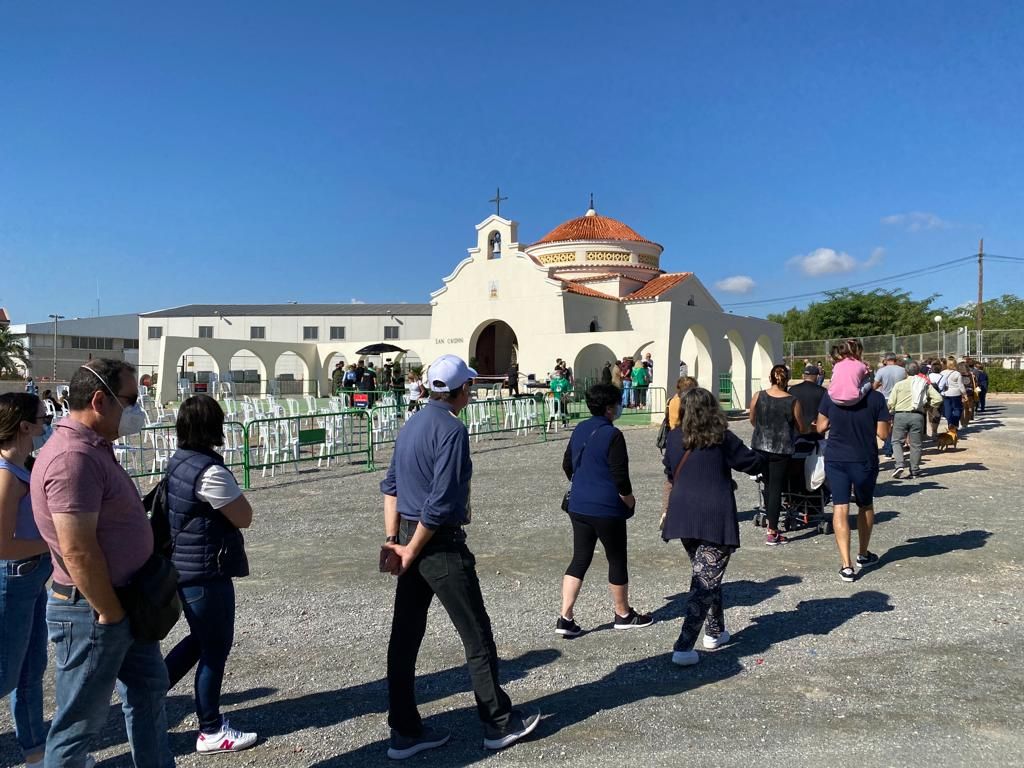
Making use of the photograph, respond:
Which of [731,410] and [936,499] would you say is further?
[731,410]

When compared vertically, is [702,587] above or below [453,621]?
below

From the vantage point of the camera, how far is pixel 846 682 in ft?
13.4

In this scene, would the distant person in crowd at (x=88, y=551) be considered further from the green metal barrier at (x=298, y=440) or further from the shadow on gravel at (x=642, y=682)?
the green metal barrier at (x=298, y=440)

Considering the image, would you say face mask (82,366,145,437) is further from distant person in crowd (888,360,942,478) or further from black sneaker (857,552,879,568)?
distant person in crowd (888,360,942,478)

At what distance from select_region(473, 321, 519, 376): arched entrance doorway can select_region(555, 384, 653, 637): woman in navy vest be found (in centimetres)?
2663

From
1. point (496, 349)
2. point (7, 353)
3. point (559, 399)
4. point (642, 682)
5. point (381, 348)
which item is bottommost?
point (642, 682)

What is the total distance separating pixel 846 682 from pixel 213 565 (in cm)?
333

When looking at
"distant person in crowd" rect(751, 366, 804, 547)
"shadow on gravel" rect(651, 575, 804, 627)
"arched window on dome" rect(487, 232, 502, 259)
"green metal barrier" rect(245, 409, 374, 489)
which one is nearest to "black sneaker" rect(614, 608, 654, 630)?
"shadow on gravel" rect(651, 575, 804, 627)

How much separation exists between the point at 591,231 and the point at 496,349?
6.76 metres

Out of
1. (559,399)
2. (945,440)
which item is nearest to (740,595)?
(945,440)

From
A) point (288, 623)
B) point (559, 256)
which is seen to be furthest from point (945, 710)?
point (559, 256)

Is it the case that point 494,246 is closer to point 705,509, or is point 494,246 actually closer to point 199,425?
point 705,509

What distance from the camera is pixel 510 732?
3461 millimetres

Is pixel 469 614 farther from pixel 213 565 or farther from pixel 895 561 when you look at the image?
pixel 895 561
